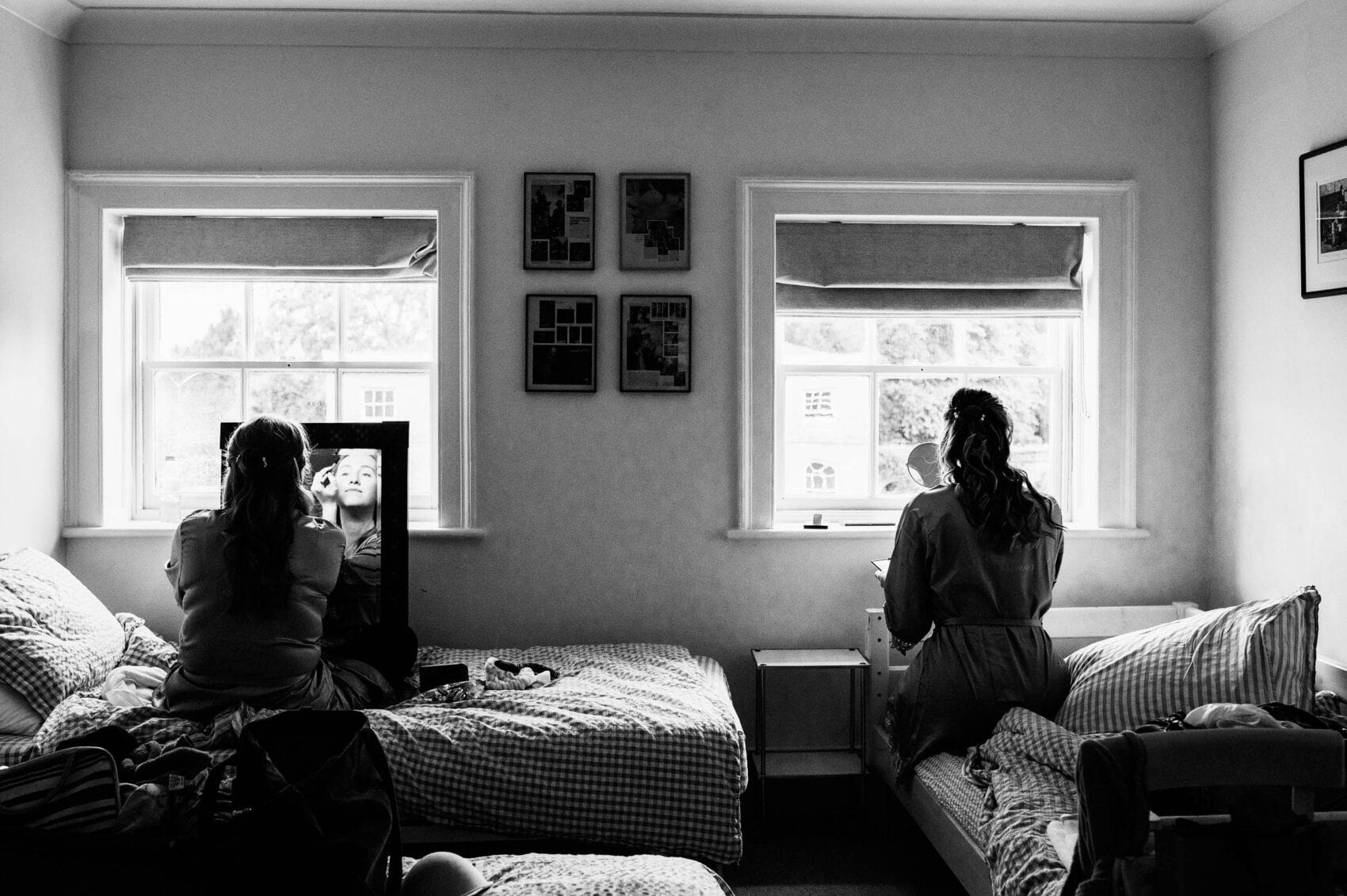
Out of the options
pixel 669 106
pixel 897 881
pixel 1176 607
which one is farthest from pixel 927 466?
pixel 669 106

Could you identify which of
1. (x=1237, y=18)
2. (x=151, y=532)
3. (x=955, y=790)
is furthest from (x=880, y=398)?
(x=151, y=532)

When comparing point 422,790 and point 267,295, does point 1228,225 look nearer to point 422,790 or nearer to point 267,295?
point 422,790

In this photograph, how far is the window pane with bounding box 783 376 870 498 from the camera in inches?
158

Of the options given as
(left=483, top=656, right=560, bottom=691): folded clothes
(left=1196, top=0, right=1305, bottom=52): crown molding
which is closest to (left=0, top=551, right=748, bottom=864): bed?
(left=483, top=656, right=560, bottom=691): folded clothes

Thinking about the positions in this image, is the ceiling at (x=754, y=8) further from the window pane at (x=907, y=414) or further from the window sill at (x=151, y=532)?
the window sill at (x=151, y=532)

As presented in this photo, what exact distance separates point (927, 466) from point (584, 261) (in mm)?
1520

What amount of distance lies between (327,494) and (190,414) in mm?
900

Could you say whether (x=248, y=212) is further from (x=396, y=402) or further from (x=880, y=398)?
(x=880, y=398)

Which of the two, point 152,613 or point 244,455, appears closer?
point 244,455

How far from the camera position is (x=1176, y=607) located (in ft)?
12.4

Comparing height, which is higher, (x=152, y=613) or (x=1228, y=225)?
(x=1228, y=225)

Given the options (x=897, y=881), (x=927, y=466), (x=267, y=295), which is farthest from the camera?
(x=267, y=295)

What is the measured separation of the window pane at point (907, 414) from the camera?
13.2 ft

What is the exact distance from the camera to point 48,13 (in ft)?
11.7
